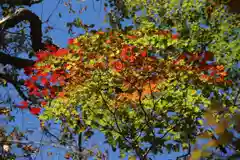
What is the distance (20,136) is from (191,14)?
152 inches

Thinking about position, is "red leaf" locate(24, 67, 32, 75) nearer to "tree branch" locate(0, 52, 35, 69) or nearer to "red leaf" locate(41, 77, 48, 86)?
"tree branch" locate(0, 52, 35, 69)

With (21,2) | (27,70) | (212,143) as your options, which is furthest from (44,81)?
(212,143)

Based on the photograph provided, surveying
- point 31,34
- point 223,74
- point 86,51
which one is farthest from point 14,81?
point 223,74

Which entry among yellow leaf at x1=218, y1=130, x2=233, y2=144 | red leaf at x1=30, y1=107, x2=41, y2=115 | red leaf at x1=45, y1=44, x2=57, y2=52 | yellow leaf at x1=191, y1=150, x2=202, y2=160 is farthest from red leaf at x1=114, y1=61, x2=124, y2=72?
yellow leaf at x1=218, y1=130, x2=233, y2=144

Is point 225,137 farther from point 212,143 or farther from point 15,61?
point 15,61

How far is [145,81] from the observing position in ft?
17.4

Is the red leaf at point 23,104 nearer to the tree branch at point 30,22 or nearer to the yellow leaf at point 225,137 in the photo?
the tree branch at point 30,22

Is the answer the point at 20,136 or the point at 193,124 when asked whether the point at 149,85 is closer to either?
the point at 193,124

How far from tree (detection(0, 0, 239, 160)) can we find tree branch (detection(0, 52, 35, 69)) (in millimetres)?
1453

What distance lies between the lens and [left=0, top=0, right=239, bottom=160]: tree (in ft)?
17.1

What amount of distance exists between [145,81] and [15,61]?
292 cm

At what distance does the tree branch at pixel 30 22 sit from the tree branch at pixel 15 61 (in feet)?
1.28

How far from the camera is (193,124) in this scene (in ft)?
17.5

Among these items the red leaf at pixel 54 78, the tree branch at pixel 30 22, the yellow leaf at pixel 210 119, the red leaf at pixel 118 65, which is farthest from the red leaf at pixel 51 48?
the yellow leaf at pixel 210 119
